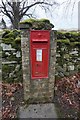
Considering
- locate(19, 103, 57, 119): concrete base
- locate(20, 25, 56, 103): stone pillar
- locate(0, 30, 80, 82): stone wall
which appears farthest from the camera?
locate(0, 30, 80, 82): stone wall

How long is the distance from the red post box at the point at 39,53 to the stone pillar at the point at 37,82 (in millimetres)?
82

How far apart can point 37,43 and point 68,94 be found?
1.31 m

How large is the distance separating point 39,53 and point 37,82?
587mm

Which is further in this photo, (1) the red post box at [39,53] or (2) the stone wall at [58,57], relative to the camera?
(2) the stone wall at [58,57]

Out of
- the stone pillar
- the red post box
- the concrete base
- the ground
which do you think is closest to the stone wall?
the ground

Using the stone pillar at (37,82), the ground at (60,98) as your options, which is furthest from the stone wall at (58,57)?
the stone pillar at (37,82)

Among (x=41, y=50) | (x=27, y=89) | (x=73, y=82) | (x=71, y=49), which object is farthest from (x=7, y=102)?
(x=71, y=49)

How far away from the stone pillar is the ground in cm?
Answer: 20

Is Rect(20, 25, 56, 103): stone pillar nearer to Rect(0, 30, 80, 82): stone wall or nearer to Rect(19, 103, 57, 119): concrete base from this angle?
Rect(19, 103, 57, 119): concrete base

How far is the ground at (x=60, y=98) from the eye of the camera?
14.1 feet

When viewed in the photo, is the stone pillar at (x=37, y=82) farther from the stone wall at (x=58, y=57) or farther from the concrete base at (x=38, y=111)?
the stone wall at (x=58, y=57)

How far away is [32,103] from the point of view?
179 inches

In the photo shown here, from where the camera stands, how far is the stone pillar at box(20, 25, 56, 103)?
4372mm

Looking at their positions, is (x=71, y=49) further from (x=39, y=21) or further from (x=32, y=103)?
(x=32, y=103)
